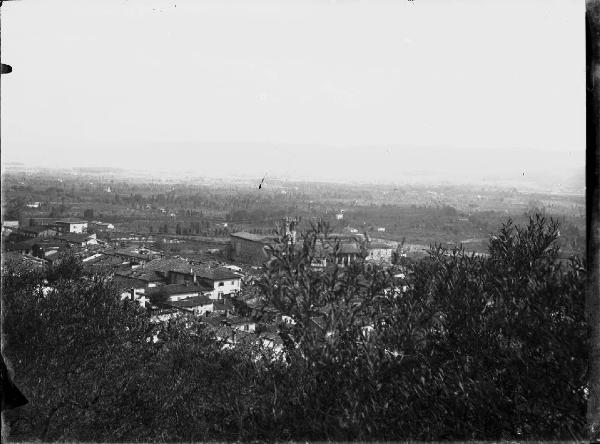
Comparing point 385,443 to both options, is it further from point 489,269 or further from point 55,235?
point 55,235

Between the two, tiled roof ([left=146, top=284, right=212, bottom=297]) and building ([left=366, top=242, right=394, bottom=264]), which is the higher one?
building ([left=366, top=242, right=394, bottom=264])

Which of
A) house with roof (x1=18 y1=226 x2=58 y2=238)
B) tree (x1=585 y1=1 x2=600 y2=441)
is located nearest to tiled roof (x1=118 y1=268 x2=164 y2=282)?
house with roof (x1=18 y1=226 x2=58 y2=238)

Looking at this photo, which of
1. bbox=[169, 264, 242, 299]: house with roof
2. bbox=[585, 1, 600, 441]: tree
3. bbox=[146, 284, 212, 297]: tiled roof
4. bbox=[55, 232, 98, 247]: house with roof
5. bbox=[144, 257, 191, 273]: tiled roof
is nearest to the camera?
bbox=[585, 1, 600, 441]: tree

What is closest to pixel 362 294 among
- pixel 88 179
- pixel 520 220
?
pixel 520 220

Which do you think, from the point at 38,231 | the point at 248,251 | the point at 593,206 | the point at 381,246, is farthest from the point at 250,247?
the point at 593,206

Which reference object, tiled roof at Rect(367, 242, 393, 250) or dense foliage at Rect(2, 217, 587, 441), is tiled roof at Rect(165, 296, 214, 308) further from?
tiled roof at Rect(367, 242, 393, 250)
